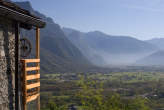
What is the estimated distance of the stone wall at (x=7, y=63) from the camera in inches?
228

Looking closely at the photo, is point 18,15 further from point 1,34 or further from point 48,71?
point 48,71

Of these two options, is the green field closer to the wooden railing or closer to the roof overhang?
the wooden railing

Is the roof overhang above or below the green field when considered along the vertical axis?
above

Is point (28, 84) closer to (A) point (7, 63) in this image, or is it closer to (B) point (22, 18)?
(A) point (7, 63)

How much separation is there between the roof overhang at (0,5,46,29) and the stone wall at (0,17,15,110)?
172 millimetres

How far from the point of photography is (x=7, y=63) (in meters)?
6.00

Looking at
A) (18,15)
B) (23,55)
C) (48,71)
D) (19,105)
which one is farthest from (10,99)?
(48,71)

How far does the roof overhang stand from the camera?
5.71 metres

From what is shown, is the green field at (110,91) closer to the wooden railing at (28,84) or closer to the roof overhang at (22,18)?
the wooden railing at (28,84)

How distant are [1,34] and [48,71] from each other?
133084mm

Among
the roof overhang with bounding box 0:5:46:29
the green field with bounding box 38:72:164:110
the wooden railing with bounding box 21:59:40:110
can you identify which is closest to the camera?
the roof overhang with bounding box 0:5:46:29

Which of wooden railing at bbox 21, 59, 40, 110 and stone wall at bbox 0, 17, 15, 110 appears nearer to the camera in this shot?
stone wall at bbox 0, 17, 15, 110

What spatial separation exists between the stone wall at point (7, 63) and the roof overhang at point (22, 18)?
172 millimetres

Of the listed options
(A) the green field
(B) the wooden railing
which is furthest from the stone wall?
(A) the green field
